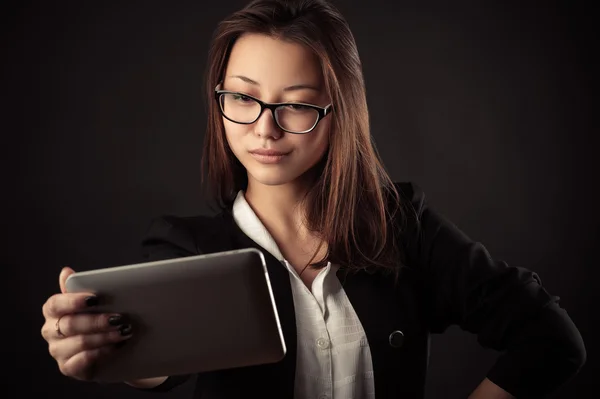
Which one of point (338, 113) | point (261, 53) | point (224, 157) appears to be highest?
point (261, 53)

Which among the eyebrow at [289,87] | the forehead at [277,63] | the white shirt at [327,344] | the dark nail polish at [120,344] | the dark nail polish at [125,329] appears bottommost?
the white shirt at [327,344]

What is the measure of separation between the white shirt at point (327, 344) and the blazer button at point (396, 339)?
0.18 ft

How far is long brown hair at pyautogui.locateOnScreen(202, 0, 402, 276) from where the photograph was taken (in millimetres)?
1465

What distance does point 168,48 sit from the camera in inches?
92.8

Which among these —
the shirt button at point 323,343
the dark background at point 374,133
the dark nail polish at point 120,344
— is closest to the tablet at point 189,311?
the dark nail polish at point 120,344

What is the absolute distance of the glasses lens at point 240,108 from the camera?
1441mm

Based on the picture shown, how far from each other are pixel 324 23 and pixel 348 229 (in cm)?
45

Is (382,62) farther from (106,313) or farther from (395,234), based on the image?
(106,313)

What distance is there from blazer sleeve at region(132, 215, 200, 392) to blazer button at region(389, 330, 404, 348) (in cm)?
44

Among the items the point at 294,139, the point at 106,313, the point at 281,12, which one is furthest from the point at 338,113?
the point at 106,313

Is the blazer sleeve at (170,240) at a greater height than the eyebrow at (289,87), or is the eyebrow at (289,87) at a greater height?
the eyebrow at (289,87)

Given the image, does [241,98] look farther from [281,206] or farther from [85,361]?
[85,361]

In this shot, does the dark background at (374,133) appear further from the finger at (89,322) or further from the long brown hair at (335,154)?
the finger at (89,322)

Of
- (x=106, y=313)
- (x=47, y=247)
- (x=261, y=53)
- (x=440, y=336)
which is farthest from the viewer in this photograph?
(x=440, y=336)
